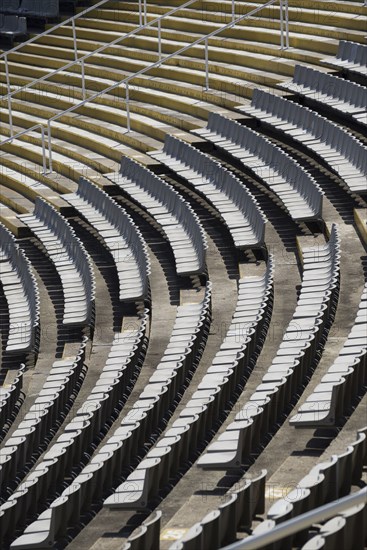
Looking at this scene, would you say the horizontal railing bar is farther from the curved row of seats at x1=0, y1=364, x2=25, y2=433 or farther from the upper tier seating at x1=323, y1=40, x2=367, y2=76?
the curved row of seats at x1=0, y1=364, x2=25, y2=433

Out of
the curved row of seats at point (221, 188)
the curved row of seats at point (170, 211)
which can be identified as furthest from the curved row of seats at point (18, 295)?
the curved row of seats at point (221, 188)

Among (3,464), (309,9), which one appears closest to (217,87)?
(309,9)

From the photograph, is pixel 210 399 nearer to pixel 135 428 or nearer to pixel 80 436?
pixel 135 428

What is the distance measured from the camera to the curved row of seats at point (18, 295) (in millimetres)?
11930

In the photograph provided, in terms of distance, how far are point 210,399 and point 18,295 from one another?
194 inches

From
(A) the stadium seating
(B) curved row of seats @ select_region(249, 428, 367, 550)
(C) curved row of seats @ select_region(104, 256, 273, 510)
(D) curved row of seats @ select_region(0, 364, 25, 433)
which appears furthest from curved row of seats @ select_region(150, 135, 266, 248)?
(B) curved row of seats @ select_region(249, 428, 367, 550)

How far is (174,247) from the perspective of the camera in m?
12.6

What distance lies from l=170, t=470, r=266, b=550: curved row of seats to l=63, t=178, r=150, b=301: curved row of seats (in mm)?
5262

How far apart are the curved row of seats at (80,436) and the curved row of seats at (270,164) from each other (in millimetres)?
2085

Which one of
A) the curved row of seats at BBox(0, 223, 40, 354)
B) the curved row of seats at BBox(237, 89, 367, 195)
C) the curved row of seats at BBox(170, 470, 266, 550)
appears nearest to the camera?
the curved row of seats at BBox(170, 470, 266, 550)

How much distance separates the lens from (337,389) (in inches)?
315

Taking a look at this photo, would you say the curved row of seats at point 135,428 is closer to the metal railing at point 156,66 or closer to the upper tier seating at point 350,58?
the upper tier seating at point 350,58

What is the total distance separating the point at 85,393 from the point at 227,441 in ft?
9.30

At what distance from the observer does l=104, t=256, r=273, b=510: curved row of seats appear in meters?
7.56
